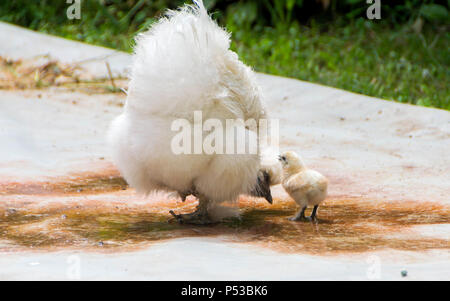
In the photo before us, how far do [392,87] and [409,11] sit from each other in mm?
3004

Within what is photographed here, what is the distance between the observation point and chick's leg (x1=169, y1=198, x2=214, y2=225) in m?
4.44

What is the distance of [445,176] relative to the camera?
5480 mm

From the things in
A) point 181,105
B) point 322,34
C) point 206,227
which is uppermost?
point 322,34

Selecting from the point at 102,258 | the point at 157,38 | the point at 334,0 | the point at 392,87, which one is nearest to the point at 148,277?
the point at 102,258

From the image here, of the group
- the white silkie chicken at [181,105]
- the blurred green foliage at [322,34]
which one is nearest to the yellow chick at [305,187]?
the white silkie chicken at [181,105]

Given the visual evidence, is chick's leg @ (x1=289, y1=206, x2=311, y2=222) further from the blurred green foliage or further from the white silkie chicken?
the blurred green foliage

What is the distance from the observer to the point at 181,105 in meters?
3.80

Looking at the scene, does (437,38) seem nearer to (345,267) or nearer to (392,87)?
(392,87)

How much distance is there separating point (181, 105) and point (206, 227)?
3.07ft

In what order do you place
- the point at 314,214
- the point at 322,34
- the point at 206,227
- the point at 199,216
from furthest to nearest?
the point at 322,34 → the point at 314,214 → the point at 199,216 → the point at 206,227

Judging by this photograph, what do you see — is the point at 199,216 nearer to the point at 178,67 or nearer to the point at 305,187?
the point at 305,187

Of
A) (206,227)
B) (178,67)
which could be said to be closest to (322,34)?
(206,227)

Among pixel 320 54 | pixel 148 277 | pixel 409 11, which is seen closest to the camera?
pixel 148 277

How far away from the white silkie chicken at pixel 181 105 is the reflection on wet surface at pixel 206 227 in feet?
0.97
